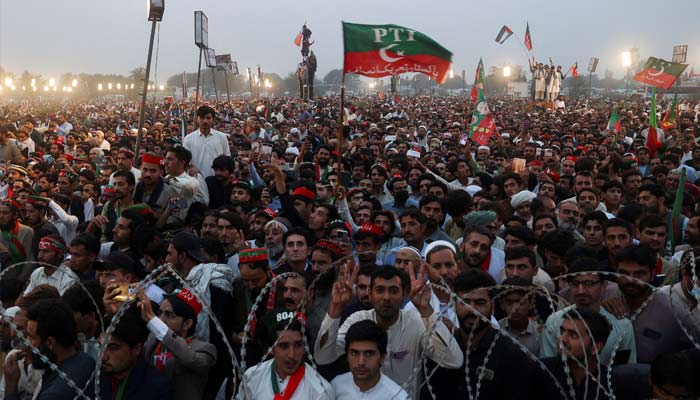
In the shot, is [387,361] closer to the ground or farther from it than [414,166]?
closer to the ground

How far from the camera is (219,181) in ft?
27.8

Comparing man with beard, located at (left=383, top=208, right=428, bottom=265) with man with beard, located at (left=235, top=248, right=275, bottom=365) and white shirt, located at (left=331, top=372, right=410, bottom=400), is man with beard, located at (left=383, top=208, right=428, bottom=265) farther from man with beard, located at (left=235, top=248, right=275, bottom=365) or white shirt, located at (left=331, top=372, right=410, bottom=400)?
white shirt, located at (left=331, top=372, right=410, bottom=400)

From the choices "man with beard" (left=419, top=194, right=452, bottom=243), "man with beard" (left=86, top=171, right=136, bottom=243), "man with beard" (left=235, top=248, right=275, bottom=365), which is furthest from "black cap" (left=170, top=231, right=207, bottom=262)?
"man with beard" (left=419, top=194, right=452, bottom=243)

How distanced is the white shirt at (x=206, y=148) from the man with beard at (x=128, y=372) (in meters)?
5.43

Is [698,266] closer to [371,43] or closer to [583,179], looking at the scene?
[583,179]

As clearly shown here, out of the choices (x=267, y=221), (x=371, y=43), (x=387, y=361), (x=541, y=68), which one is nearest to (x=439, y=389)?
A: (x=387, y=361)

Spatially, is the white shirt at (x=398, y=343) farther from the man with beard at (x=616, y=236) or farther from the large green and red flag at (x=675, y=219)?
the large green and red flag at (x=675, y=219)

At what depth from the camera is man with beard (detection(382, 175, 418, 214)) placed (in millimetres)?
9266

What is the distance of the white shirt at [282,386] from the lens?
3804 mm

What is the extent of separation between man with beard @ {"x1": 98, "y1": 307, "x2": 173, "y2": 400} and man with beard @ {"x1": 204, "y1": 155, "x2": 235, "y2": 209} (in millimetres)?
4514

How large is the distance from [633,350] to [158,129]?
18642 mm

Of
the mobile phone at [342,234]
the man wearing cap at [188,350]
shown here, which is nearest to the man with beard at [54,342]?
the man wearing cap at [188,350]

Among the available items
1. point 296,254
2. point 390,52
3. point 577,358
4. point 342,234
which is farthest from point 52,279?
point 390,52

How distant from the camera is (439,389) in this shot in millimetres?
4266
